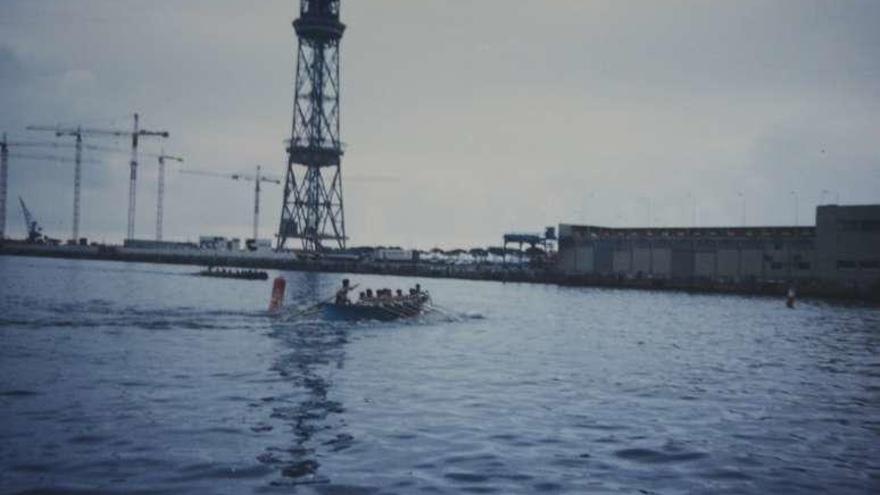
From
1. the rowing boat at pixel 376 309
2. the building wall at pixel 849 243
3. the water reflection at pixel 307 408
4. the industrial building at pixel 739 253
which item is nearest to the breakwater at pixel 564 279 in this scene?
the industrial building at pixel 739 253

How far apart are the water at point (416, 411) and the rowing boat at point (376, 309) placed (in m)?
3.36

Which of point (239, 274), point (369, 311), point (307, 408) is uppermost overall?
point (239, 274)

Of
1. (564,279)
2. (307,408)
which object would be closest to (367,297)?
(307,408)

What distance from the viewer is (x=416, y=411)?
2298cm

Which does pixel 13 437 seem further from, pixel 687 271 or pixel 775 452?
pixel 687 271

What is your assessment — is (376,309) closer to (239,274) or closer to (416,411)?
(416,411)

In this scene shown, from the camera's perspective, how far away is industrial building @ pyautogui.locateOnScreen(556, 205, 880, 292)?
104m

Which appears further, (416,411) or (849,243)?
(849,243)

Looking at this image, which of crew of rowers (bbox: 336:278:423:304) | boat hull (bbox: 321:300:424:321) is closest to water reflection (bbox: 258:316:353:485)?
boat hull (bbox: 321:300:424:321)

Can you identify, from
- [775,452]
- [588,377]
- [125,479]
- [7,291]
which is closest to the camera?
[125,479]

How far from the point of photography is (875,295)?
100 metres

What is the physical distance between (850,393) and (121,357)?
88.8 ft

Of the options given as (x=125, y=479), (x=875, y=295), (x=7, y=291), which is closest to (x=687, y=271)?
(x=875, y=295)

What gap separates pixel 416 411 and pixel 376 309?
98.3 ft
